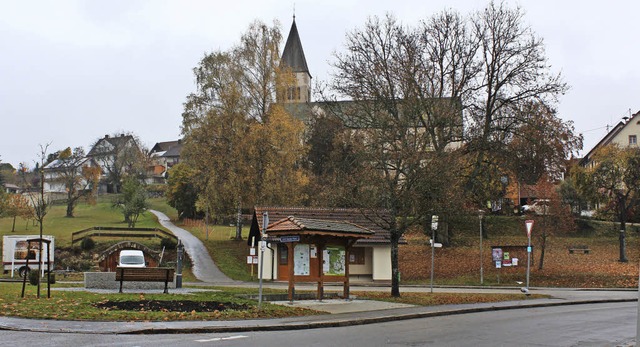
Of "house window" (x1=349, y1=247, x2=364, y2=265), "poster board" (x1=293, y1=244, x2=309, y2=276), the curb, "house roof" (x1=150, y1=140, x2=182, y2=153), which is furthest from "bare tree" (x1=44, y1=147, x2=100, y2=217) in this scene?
"house roof" (x1=150, y1=140, x2=182, y2=153)

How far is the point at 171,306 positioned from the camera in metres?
18.0

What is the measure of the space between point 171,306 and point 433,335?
7.52 meters

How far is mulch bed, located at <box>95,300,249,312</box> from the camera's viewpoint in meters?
17.2

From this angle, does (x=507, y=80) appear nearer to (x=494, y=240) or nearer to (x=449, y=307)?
(x=494, y=240)

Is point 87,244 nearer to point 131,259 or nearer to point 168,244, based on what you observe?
point 168,244

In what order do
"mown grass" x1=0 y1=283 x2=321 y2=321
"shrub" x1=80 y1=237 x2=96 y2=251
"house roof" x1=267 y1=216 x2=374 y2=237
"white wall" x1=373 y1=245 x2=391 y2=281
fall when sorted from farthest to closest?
1. "shrub" x1=80 y1=237 x2=96 y2=251
2. "white wall" x1=373 y1=245 x2=391 y2=281
3. "house roof" x1=267 y1=216 x2=374 y2=237
4. "mown grass" x1=0 y1=283 x2=321 y2=321

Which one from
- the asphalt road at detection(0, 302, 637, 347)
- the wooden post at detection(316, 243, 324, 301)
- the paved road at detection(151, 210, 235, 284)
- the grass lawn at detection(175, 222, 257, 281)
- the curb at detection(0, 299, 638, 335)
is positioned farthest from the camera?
the grass lawn at detection(175, 222, 257, 281)

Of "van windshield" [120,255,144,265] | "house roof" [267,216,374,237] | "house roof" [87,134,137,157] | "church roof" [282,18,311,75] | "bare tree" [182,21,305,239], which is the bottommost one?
"van windshield" [120,255,144,265]

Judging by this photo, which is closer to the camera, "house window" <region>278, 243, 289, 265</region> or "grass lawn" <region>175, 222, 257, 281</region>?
"house window" <region>278, 243, 289, 265</region>

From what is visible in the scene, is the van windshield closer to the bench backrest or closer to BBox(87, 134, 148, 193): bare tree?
the bench backrest

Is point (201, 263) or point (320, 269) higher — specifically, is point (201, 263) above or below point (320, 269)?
Result: below

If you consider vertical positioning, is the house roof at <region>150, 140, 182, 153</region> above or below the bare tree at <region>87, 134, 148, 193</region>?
above

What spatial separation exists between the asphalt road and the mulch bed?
386 centimetres

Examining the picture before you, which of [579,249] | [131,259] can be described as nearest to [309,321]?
[131,259]
